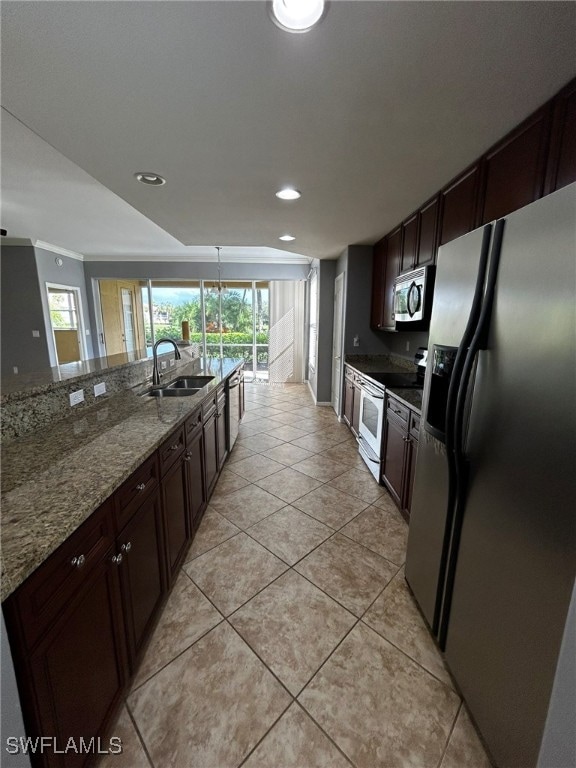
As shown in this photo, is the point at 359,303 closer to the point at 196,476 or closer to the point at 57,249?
the point at 196,476

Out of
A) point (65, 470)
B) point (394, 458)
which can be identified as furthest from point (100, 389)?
point (394, 458)

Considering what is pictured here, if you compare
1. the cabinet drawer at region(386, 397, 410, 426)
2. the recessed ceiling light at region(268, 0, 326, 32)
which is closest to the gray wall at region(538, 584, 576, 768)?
the cabinet drawer at region(386, 397, 410, 426)

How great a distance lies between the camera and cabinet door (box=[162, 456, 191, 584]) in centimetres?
156

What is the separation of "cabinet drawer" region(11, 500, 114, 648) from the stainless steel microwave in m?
2.47

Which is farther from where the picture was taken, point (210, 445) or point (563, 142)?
point (210, 445)

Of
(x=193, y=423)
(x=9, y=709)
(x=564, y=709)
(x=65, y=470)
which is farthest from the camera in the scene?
(x=193, y=423)

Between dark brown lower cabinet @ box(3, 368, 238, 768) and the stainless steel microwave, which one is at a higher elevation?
the stainless steel microwave

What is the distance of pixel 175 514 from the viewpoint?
169 centimetres

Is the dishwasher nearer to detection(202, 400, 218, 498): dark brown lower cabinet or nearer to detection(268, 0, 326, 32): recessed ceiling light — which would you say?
detection(202, 400, 218, 498): dark brown lower cabinet

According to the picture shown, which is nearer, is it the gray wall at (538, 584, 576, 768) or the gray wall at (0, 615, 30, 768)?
the gray wall at (0, 615, 30, 768)

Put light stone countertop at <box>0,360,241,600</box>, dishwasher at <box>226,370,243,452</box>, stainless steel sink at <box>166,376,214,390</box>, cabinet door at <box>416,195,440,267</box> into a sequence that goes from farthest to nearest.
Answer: dishwasher at <box>226,370,243,452</box> → stainless steel sink at <box>166,376,214,390</box> → cabinet door at <box>416,195,440,267</box> → light stone countertop at <box>0,360,241,600</box>

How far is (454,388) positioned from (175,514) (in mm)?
1531

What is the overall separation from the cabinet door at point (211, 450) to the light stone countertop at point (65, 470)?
0.49 metres

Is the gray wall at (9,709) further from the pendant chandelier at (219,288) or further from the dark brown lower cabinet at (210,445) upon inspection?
the pendant chandelier at (219,288)
